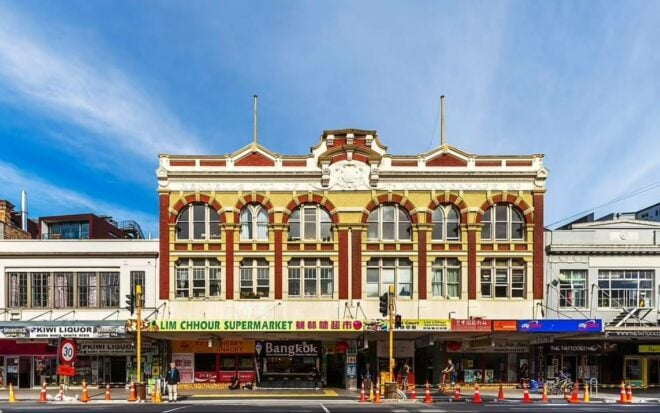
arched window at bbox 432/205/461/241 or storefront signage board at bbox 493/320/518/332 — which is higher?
arched window at bbox 432/205/461/241

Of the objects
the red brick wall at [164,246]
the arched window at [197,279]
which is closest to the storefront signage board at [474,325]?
the arched window at [197,279]

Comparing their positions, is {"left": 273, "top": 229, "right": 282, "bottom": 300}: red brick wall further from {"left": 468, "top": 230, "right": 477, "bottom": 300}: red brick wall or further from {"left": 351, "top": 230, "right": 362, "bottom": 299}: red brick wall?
{"left": 468, "top": 230, "right": 477, "bottom": 300}: red brick wall

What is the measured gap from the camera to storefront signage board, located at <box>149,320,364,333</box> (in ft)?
105

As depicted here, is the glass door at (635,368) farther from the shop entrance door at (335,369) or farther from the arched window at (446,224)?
the shop entrance door at (335,369)

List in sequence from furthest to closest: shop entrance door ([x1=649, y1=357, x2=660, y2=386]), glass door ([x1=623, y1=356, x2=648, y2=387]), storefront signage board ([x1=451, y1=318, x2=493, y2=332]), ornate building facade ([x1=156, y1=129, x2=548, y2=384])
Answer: shop entrance door ([x1=649, y1=357, x2=660, y2=386]) → glass door ([x1=623, y1=356, x2=648, y2=387]) → ornate building facade ([x1=156, y1=129, x2=548, y2=384]) → storefront signage board ([x1=451, y1=318, x2=493, y2=332])

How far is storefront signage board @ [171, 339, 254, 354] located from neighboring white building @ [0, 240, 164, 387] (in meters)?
1.45

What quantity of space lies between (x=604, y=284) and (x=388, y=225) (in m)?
12.6

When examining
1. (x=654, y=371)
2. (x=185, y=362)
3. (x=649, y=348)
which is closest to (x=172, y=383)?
(x=185, y=362)

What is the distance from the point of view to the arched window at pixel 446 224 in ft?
119

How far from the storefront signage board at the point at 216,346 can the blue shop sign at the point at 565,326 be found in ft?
50.0

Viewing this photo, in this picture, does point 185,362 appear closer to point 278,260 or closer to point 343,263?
point 278,260

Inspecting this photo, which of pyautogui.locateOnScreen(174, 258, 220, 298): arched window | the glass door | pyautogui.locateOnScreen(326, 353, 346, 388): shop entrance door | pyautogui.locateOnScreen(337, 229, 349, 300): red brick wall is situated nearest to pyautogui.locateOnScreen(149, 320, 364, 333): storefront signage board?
pyautogui.locateOnScreen(337, 229, 349, 300): red brick wall

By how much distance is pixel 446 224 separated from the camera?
Result: 3634 cm

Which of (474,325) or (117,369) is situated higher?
(474,325)
